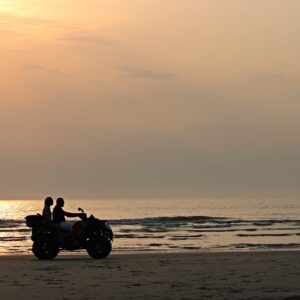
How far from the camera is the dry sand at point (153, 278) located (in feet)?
45.4

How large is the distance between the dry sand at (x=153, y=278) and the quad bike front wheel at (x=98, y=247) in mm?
251

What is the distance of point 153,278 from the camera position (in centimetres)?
1648

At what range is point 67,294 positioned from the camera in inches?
545

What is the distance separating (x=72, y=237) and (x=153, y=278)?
6.04 m

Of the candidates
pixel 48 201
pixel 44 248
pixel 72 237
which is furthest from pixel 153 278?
pixel 44 248

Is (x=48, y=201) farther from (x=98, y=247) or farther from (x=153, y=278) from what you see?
(x=153, y=278)

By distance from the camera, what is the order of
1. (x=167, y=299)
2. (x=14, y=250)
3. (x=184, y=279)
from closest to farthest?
1. (x=167, y=299)
2. (x=184, y=279)
3. (x=14, y=250)

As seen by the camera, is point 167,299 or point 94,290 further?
point 94,290

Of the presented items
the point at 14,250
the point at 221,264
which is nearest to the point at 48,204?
the point at 221,264

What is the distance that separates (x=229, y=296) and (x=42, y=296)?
10.3ft

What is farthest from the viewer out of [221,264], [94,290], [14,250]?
[14,250]

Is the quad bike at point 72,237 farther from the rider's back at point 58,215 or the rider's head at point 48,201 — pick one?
the rider's head at point 48,201

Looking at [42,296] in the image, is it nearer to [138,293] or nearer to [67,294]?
[67,294]

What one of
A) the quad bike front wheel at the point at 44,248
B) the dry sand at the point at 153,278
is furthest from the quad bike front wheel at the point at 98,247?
the quad bike front wheel at the point at 44,248
